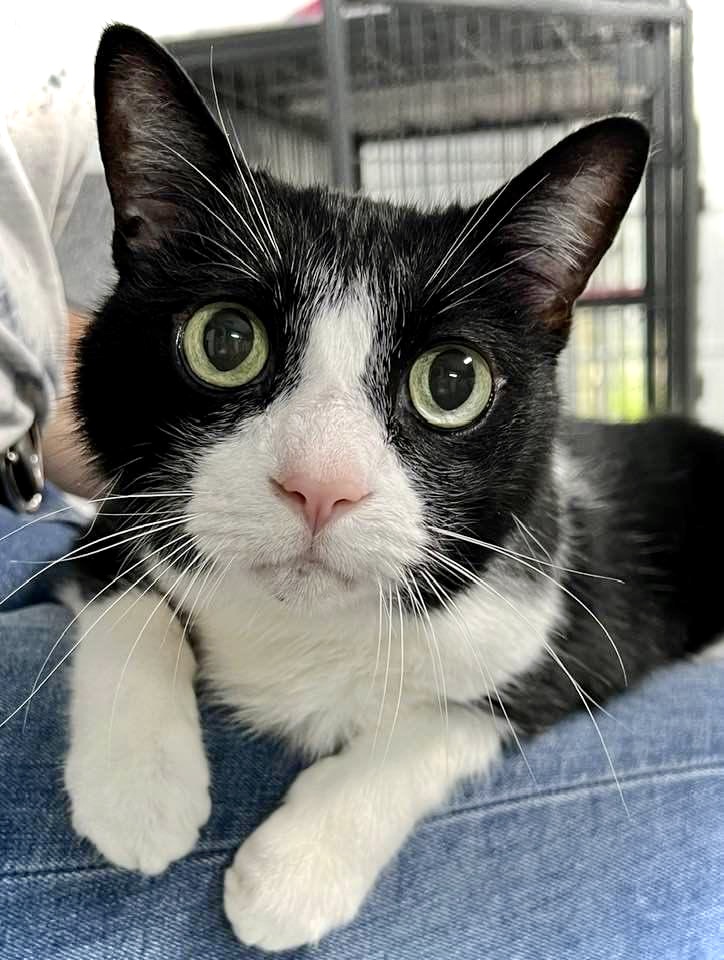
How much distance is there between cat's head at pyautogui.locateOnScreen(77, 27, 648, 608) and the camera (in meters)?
0.58

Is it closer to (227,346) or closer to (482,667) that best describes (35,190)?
(227,346)

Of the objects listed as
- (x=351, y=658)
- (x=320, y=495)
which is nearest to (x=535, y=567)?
(x=351, y=658)

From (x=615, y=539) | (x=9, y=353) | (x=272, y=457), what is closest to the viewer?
(x=272, y=457)

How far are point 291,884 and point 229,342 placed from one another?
0.40m

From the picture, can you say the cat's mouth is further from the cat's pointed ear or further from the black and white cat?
the cat's pointed ear

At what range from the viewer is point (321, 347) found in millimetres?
622

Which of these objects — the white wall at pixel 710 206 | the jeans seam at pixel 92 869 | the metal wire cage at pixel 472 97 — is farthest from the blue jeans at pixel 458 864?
the white wall at pixel 710 206

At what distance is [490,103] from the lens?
1908mm

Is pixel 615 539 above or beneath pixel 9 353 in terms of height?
beneath

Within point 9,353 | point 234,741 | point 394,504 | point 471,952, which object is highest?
point 9,353

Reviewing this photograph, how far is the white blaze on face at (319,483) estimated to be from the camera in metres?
0.56

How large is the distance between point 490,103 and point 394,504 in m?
1.62

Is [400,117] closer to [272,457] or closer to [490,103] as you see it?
[490,103]

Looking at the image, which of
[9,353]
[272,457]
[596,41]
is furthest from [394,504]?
[596,41]
